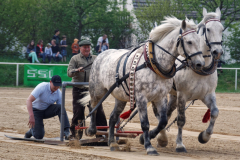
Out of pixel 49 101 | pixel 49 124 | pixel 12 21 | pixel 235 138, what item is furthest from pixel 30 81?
pixel 235 138

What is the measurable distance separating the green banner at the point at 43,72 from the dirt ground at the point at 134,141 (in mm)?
3794

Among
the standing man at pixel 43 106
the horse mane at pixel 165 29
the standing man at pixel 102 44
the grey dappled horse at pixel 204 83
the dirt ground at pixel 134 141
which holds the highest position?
the standing man at pixel 102 44

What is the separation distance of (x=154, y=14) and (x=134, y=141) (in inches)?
621

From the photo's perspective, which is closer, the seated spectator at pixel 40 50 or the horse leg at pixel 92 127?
the horse leg at pixel 92 127

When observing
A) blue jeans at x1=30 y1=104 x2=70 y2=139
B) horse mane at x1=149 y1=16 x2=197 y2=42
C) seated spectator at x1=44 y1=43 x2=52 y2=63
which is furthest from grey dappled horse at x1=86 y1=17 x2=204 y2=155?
seated spectator at x1=44 y1=43 x2=52 y2=63

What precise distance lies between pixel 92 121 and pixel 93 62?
1078 millimetres

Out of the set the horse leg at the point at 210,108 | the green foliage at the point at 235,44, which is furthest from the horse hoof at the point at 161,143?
the green foliage at the point at 235,44

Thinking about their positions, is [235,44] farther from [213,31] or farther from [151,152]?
[151,152]

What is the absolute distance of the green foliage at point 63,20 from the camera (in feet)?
73.7

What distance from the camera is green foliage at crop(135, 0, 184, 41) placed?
75.7 ft

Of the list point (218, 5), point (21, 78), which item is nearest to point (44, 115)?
point (21, 78)

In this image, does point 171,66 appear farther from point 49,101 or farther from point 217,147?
point 49,101

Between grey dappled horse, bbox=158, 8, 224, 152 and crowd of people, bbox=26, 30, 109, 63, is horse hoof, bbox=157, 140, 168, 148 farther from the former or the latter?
crowd of people, bbox=26, 30, 109, 63

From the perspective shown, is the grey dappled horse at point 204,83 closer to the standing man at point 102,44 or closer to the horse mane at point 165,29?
the horse mane at point 165,29
